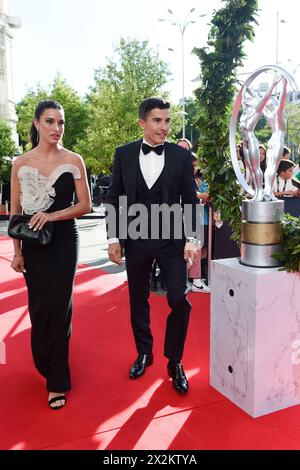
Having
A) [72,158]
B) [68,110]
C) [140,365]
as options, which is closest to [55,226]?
[72,158]

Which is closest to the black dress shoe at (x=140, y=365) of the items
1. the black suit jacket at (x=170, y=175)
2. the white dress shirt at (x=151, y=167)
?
the black suit jacket at (x=170, y=175)

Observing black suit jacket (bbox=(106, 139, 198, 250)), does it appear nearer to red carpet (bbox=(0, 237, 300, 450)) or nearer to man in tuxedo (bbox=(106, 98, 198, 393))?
man in tuxedo (bbox=(106, 98, 198, 393))

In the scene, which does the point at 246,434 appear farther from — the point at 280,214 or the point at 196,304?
the point at 196,304

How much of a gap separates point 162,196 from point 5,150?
1875 cm

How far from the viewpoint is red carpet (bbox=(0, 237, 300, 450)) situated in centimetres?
241

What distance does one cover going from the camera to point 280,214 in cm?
271

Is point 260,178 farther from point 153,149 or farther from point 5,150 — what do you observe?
point 5,150

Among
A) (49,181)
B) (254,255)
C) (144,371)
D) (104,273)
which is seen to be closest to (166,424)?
(144,371)

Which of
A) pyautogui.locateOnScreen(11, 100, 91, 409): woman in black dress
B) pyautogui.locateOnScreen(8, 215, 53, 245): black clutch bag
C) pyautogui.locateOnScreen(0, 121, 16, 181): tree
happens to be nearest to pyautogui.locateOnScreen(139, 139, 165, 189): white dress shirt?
pyautogui.locateOnScreen(11, 100, 91, 409): woman in black dress

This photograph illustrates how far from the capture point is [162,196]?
298cm

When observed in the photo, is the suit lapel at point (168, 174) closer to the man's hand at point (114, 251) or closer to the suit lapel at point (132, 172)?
the suit lapel at point (132, 172)

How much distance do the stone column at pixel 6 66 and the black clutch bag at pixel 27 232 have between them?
29.8m

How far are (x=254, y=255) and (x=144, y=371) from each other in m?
1.26

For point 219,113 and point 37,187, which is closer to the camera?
point 37,187
